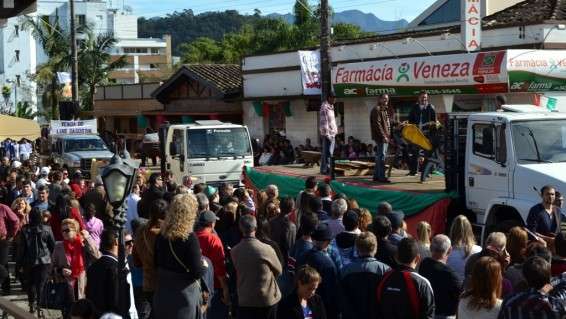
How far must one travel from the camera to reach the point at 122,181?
882 cm

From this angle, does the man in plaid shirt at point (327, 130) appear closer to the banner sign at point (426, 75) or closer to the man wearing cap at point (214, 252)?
the banner sign at point (426, 75)

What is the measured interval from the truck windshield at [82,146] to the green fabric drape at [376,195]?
15655mm

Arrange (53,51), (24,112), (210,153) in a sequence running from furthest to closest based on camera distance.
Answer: (24,112)
(53,51)
(210,153)

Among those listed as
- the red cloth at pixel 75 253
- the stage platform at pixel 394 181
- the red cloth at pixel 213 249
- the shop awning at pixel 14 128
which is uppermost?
the shop awning at pixel 14 128

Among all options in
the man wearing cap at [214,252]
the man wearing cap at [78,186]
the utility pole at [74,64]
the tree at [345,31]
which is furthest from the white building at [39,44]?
the man wearing cap at [214,252]

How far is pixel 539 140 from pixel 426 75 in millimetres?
9988

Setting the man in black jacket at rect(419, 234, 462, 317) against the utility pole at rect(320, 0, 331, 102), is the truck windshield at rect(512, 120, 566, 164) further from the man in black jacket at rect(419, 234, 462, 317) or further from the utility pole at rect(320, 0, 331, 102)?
the utility pole at rect(320, 0, 331, 102)

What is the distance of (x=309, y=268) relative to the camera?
7730mm

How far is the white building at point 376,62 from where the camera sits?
23.1 meters

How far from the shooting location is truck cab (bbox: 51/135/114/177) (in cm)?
3095

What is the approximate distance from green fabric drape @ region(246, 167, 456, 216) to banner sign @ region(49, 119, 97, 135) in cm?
1821

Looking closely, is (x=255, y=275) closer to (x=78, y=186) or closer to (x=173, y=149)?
(x=78, y=186)

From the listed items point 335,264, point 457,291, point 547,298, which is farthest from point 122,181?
point 547,298

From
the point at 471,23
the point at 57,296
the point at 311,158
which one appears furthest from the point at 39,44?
the point at 57,296
